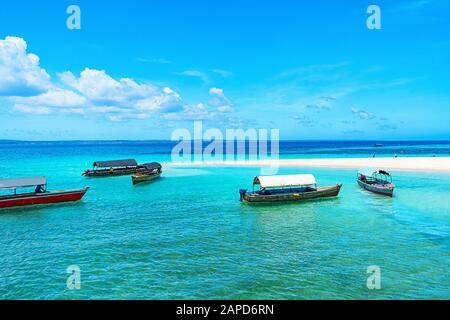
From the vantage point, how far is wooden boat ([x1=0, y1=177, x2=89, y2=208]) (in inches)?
1204

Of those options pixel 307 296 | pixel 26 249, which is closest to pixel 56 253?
pixel 26 249

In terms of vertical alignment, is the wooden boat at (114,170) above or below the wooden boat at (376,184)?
above

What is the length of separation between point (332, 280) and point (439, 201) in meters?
23.3

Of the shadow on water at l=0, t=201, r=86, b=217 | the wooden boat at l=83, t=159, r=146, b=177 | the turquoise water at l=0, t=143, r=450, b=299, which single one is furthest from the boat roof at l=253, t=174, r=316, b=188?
the wooden boat at l=83, t=159, r=146, b=177

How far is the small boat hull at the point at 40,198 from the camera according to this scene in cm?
3050

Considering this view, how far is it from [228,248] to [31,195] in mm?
23946

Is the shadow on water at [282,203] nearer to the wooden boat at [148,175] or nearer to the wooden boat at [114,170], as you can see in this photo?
the wooden boat at [148,175]

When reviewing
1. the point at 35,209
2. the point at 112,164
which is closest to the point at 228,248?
the point at 35,209

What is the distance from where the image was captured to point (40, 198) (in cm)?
3181

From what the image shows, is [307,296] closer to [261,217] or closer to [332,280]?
[332,280]

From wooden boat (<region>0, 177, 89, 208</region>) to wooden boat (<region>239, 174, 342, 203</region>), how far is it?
61.3ft

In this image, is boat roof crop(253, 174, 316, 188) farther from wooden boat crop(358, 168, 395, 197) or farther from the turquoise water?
wooden boat crop(358, 168, 395, 197)

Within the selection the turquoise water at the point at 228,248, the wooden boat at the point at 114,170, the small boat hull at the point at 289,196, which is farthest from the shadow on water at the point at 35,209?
the wooden boat at the point at 114,170
